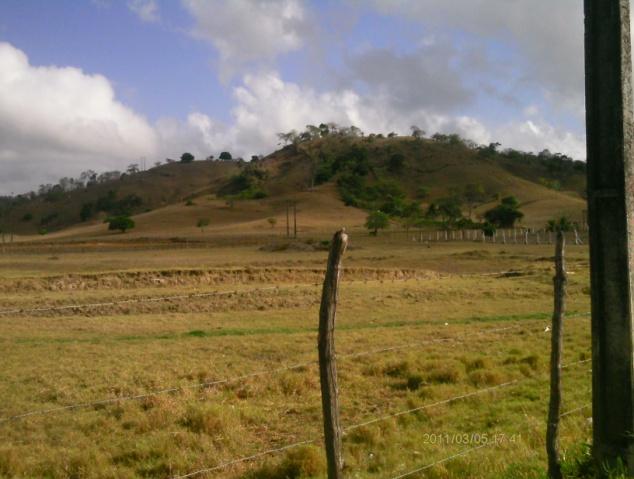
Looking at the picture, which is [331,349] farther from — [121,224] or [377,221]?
[121,224]

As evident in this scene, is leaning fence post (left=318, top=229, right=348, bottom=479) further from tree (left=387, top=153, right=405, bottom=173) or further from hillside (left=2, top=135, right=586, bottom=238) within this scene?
tree (left=387, top=153, right=405, bottom=173)

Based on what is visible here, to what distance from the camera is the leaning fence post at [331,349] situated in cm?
441

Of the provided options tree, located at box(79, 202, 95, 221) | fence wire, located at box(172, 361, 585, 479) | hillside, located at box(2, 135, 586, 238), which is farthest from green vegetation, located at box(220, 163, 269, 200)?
fence wire, located at box(172, 361, 585, 479)

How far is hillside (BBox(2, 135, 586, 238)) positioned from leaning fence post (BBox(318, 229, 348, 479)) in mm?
87955

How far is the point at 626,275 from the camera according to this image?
5051 millimetres

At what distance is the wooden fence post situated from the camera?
17.0 feet

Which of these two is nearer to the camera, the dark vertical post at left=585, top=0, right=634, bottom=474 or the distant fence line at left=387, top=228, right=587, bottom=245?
the dark vertical post at left=585, top=0, right=634, bottom=474

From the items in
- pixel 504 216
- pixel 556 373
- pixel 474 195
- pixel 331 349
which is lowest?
pixel 556 373

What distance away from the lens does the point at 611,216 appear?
201 inches

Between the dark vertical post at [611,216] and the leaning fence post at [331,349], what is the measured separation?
2234 mm

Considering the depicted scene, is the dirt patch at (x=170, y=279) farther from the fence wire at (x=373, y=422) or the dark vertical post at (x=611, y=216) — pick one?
the dark vertical post at (x=611, y=216)

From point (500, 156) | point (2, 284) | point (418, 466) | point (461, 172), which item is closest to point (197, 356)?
point (418, 466)

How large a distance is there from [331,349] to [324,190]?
13236cm

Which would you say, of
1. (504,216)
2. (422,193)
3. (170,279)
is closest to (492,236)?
(504,216)
